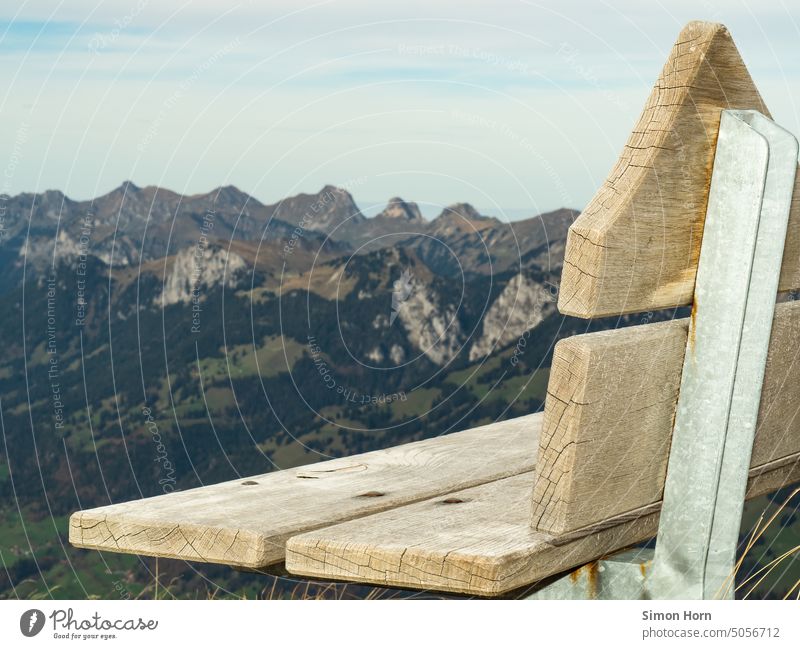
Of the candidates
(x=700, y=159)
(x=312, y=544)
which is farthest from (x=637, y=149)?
(x=312, y=544)

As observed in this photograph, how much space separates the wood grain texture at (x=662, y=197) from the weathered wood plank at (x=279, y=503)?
1095 millimetres

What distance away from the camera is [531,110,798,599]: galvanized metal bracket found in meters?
2.83

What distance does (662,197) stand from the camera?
→ 106 inches

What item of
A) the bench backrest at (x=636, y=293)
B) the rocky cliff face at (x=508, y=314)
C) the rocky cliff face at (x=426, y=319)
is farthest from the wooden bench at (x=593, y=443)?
the rocky cliff face at (x=426, y=319)

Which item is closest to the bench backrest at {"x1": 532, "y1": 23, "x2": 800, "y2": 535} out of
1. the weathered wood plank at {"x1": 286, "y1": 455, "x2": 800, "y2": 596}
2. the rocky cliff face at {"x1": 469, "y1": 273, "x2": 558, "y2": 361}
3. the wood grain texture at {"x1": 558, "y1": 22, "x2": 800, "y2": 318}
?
the wood grain texture at {"x1": 558, "y1": 22, "x2": 800, "y2": 318}

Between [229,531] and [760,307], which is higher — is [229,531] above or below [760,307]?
below

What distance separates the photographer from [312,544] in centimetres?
280

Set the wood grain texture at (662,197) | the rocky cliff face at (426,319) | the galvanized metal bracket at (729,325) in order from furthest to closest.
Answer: the rocky cliff face at (426,319) < the galvanized metal bracket at (729,325) < the wood grain texture at (662,197)

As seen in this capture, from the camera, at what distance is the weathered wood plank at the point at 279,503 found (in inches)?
118

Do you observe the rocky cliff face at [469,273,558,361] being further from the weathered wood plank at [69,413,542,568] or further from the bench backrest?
the bench backrest

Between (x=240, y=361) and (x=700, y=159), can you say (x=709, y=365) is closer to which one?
(x=700, y=159)
